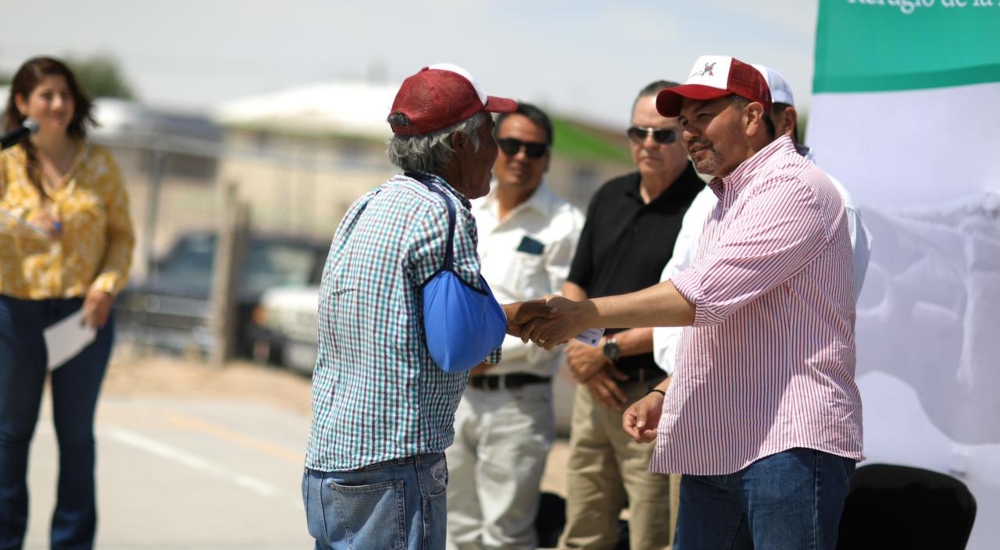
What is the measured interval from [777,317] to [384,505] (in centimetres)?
111

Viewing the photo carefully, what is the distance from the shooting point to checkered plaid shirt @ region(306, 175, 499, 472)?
2672mm

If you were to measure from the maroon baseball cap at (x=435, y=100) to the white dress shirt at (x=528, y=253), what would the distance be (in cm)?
194

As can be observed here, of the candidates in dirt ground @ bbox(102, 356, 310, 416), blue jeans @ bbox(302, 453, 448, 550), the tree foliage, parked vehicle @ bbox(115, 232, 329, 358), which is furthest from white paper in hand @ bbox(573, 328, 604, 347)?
the tree foliage

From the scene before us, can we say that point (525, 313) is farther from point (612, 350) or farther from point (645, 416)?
point (612, 350)

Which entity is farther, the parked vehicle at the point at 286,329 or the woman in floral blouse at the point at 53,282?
the parked vehicle at the point at 286,329

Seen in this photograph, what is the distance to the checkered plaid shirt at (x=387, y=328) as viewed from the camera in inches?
105

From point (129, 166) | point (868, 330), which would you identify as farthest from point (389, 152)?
point (129, 166)

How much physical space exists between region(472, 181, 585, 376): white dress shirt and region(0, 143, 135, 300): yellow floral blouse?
160 cm

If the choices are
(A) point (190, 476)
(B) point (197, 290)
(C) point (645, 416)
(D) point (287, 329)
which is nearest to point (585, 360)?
(C) point (645, 416)

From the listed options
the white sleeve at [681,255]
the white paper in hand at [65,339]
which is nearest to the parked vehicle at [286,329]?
the white paper in hand at [65,339]

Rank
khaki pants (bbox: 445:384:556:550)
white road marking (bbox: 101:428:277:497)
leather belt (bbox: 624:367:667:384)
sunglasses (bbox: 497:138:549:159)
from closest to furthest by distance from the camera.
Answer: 1. leather belt (bbox: 624:367:667:384)
2. khaki pants (bbox: 445:384:556:550)
3. sunglasses (bbox: 497:138:549:159)
4. white road marking (bbox: 101:428:277:497)

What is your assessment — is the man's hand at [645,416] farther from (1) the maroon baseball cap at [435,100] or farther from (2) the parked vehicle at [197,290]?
(2) the parked vehicle at [197,290]

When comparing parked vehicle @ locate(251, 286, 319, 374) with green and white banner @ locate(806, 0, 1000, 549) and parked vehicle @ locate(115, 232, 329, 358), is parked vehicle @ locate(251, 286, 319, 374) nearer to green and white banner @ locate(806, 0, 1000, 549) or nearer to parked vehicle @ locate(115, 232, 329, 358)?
parked vehicle @ locate(115, 232, 329, 358)

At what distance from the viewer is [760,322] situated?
9.62 ft
